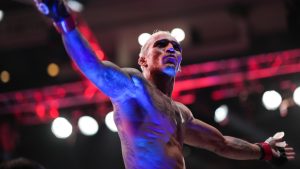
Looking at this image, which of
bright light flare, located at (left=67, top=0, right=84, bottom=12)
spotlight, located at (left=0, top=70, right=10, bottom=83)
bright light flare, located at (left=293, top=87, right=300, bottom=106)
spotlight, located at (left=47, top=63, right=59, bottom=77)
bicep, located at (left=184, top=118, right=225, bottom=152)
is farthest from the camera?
spotlight, located at (left=47, top=63, right=59, bottom=77)

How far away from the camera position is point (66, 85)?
9969 mm

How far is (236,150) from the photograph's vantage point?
11.9ft

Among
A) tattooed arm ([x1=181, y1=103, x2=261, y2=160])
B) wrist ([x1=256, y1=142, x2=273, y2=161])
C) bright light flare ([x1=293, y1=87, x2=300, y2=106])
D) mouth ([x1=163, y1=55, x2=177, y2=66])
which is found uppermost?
bright light flare ([x1=293, y1=87, x2=300, y2=106])

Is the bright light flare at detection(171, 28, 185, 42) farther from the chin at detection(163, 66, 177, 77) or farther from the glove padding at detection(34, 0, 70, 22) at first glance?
the glove padding at detection(34, 0, 70, 22)

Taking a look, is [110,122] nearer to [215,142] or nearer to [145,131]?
[215,142]

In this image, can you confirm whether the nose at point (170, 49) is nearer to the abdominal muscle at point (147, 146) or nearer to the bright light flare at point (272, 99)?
the abdominal muscle at point (147, 146)

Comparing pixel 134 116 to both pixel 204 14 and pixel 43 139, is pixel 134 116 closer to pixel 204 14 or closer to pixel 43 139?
pixel 204 14

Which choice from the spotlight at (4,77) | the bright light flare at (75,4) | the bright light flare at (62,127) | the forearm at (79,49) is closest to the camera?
the forearm at (79,49)

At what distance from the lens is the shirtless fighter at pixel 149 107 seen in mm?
2486

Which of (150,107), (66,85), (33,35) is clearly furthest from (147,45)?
(33,35)

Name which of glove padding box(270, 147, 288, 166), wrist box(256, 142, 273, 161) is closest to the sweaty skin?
wrist box(256, 142, 273, 161)

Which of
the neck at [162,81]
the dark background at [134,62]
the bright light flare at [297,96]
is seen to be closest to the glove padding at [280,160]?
the neck at [162,81]

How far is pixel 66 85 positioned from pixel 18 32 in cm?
164

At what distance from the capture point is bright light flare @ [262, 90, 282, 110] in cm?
877
